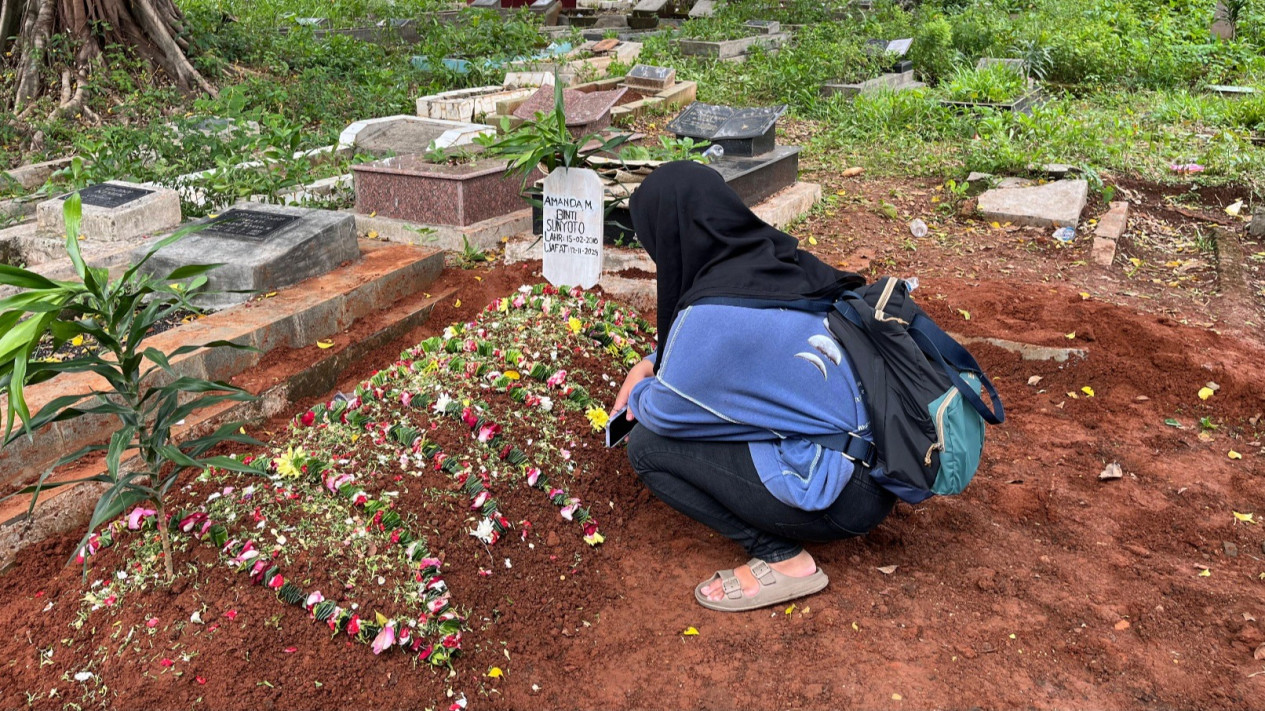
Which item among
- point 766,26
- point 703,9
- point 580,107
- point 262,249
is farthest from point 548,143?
point 703,9

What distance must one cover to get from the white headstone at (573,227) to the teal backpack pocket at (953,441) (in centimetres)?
185

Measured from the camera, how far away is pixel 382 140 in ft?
24.8

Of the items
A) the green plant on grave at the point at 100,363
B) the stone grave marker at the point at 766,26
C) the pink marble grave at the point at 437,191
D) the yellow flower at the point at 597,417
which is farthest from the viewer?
the stone grave marker at the point at 766,26

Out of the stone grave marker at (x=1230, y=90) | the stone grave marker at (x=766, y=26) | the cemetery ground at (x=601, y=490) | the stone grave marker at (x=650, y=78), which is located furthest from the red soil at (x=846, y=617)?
the stone grave marker at (x=766, y=26)

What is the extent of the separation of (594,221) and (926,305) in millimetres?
1677

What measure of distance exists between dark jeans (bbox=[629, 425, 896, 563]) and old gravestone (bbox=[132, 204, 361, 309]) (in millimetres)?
2290

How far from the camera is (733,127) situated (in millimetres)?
5863

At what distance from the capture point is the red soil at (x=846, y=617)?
2.36m

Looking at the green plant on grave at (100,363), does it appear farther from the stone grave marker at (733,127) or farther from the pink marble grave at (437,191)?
the stone grave marker at (733,127)

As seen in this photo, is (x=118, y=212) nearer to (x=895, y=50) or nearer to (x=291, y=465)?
(x=291, y=465)

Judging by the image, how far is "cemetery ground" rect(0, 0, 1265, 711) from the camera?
243cm

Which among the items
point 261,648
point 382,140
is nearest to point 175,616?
point 261,648

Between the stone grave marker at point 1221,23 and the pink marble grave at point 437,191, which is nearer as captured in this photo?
the pink marble grave at point 437,191

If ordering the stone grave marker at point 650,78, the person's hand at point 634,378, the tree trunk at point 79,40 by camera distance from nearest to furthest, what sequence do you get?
the person's hand at point 634,378, the tree trunk at point 79,40, the stone grave marker at point 650,78
